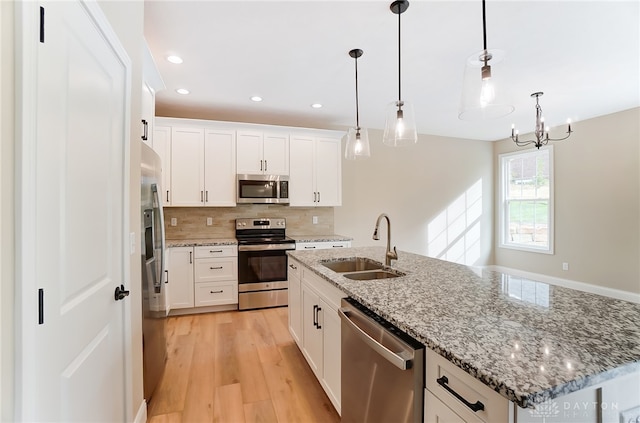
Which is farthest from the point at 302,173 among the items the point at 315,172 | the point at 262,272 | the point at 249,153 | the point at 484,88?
the point at 484,88

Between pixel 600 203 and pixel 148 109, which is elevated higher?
pixel 148 109

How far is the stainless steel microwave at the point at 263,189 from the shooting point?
13.1 ft

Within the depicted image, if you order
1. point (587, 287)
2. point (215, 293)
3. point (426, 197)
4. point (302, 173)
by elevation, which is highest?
point (302, 173)

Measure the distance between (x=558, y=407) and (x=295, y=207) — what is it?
13.1 ft

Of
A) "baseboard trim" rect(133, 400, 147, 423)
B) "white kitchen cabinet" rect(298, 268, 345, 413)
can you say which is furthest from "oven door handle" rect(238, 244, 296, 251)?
"baseboard trim" rect(133, 400, 147, 423)

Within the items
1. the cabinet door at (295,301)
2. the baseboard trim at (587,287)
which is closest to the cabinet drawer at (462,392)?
the cabinet door at (295,301)

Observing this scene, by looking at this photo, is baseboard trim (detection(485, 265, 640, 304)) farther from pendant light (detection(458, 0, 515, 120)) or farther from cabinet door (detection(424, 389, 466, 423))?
cabinet door (detection(424, 389, 466, 423))

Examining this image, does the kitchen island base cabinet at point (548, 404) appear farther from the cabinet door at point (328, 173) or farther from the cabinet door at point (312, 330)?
the cabinet door at point (328, 173)

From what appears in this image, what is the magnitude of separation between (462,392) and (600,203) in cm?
505

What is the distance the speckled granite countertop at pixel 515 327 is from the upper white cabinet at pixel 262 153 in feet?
8.70

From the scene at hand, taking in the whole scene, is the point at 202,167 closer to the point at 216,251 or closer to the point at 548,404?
the point at 216,251

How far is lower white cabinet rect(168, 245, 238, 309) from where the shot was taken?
358cm

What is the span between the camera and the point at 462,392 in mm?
890

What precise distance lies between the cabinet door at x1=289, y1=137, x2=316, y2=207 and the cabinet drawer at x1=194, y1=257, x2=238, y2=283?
3.81 ft
